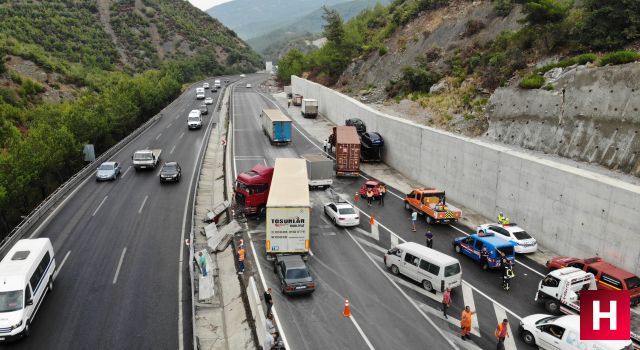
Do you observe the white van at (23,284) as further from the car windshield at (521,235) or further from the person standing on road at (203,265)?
the car windshield at (521,235)

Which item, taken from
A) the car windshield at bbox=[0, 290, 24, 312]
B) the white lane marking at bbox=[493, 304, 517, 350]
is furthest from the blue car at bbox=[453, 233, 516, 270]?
the car windshield at bbox=[0, 290, 24, 312]

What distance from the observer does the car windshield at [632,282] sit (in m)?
19.5

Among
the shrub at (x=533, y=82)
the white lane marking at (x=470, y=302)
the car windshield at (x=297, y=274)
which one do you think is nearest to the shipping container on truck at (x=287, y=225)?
the car windshield at (x=297, y=274)

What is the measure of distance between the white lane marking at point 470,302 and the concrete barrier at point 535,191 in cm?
691

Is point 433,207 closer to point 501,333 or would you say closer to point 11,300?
point 501,333

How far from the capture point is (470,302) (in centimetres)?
2122

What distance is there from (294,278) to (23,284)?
1130 centimetres

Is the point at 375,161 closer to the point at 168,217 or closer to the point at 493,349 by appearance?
the point at 168,217

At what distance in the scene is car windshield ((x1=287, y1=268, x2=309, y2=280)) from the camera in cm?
2194

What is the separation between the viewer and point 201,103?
94125 millimetres

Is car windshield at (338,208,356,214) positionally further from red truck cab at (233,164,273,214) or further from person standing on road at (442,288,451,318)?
person standing on road at (442,288,451,318)

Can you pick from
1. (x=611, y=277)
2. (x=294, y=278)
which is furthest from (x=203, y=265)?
(x=611, y=277)

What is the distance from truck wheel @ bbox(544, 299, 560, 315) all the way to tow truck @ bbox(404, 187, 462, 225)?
10.5 meters

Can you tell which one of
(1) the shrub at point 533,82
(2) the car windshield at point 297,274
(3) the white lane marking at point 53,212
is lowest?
(3) the white lane marking at point 53,212
